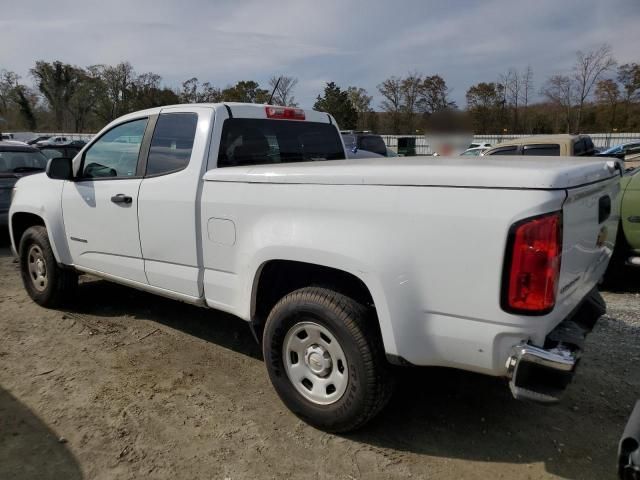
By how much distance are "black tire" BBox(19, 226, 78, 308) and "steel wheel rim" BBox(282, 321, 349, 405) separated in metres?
3.02

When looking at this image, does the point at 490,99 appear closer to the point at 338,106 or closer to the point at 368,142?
the point at 368,142

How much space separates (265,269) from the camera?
312 centimetres

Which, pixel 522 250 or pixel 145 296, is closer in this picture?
pixel 522 250

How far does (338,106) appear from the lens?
164ft

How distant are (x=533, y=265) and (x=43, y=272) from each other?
4746 mm

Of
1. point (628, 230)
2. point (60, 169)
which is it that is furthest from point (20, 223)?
point (628, 230)

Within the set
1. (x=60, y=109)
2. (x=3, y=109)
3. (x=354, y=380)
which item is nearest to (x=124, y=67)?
(x=60, y=109)

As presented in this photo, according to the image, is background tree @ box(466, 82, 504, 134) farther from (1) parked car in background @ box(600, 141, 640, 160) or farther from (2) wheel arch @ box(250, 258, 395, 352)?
(2) wheel arch @ box(250, 258, 395, 352)

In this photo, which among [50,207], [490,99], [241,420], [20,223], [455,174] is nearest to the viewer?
[455,174]

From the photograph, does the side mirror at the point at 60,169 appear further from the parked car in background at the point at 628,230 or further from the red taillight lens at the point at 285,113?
the parked car in background at the point at 628,230

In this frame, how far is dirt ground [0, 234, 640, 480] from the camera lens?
2.69m

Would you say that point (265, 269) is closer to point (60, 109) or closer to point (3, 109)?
A: point (60, 109)

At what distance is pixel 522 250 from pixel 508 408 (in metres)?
1.59

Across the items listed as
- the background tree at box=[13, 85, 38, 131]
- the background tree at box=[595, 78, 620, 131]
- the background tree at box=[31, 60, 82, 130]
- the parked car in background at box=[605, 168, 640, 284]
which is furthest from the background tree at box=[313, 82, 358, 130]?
the parked car in background at box=[605, 168, 640, 284]
